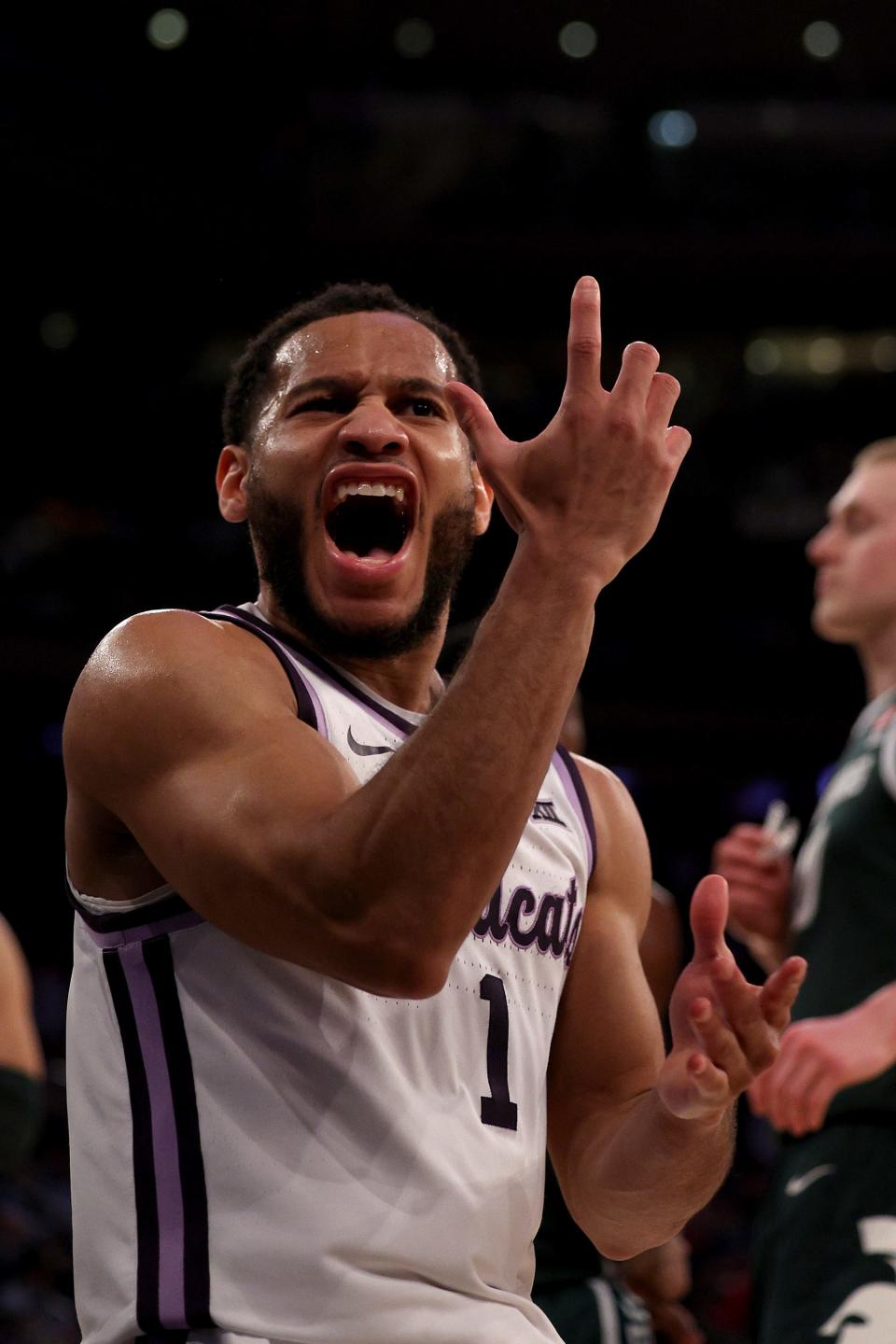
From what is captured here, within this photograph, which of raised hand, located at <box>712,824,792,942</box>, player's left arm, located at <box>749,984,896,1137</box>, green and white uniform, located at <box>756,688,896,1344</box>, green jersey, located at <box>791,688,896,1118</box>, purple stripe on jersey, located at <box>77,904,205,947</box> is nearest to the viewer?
purple stripe on jersey, located at <box>77,904,205,947</box>

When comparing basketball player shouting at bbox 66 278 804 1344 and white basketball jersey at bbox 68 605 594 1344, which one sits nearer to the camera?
basketball player shouting at bbox 66 278 804 1344

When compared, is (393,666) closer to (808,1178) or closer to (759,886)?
(808,1178)

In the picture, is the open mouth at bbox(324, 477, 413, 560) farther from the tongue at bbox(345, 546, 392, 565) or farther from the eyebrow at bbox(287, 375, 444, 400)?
the eyebrow at bbox(287, 375, 444, 400)

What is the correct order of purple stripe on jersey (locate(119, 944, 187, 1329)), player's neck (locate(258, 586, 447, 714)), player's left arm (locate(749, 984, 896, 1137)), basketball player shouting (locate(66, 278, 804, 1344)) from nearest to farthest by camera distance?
1. basketball player shouting (locate(66, 278, 804, 1344))
2. purple stripe on jersey (locate(119, 944, 187, 1329))
3. player's neck (locate(258, 586, 447, 714))
4. player's left arm (locate(749, 984, 896, 1137))

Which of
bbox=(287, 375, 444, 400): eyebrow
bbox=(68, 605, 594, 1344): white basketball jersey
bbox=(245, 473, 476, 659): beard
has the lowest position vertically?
bbox=(68, 605, 594, 1344): white basketball jersey

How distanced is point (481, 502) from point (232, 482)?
39 cm

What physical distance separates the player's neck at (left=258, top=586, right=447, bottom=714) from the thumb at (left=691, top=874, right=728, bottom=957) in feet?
1.84

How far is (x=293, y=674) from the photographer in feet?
6.88

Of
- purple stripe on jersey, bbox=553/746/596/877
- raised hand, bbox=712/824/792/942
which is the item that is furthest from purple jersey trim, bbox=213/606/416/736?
raised hand, bbox=712/824/792/942

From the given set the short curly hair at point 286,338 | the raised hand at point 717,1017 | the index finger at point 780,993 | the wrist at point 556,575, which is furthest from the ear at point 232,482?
the index finger at point 780,993

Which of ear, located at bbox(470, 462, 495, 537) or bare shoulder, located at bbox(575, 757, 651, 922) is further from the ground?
ear, located at bbox(470, 462, 495, 537)

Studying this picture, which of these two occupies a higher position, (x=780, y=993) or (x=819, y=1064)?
(x=780, y=993)

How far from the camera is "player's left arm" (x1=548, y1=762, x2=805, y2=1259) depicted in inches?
77.3

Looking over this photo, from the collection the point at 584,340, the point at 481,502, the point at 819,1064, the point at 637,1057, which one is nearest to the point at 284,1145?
the point at 637,1057
